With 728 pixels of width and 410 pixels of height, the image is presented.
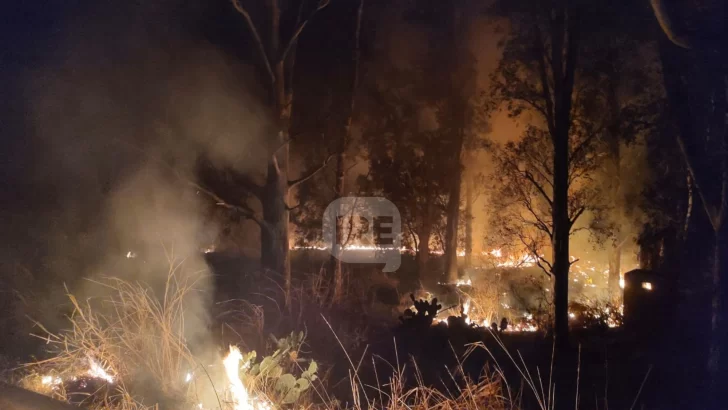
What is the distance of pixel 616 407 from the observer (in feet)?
20.8

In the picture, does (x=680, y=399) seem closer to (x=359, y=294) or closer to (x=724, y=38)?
(x=724, y=38)

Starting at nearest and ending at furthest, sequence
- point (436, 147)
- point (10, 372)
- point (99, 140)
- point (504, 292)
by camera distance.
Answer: point (10, 372)
point (99, 140)
point (504, 292)
point (436, 147)

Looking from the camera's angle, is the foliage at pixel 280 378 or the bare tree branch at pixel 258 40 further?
the bare tree branch at pixel 258 40

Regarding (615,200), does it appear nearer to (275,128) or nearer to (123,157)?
(275,128)

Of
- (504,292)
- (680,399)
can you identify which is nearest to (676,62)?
(680,399)

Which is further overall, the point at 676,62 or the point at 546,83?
the point at 546,83

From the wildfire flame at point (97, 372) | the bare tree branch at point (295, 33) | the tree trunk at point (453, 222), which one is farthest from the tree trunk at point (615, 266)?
the wildfire flame at point (97, 372)

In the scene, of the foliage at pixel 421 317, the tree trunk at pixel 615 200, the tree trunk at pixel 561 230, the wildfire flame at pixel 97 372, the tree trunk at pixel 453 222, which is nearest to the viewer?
the wildfire flame at pixel 97 372

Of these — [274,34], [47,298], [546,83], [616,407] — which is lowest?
[616,407]

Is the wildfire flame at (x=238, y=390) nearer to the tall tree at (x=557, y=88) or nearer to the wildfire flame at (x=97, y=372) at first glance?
the wildfire flame at (x=97, y=372)

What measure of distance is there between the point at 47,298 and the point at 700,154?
29.6ft

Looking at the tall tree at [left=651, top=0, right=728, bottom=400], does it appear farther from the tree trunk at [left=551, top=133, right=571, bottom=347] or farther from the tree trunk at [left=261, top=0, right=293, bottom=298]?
the tree trunk at [left=261, top=0, right=293, bottom=298]

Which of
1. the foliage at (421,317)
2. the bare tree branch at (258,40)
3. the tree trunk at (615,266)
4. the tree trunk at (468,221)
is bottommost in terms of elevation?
the foliage at (421,317)

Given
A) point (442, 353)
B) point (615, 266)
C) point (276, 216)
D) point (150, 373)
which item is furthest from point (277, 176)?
point (615, 266)
